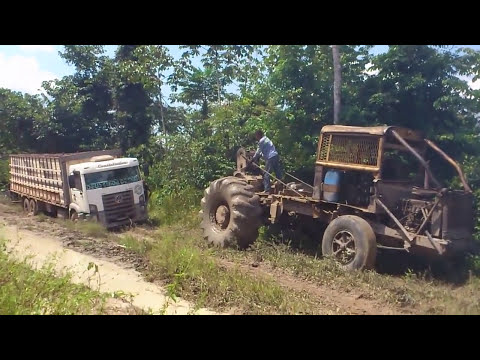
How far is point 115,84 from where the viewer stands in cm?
1930

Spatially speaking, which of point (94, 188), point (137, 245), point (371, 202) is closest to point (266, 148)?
point (371, 202)

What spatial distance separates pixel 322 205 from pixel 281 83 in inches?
143

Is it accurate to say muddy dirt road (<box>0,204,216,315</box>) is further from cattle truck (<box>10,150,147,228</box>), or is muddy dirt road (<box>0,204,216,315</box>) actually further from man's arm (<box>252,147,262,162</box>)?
man's arm (<box>252,147,262,162</box>)

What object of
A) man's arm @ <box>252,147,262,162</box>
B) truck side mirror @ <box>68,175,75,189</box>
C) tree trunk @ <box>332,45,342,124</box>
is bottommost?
truck side mirror @ <box>68,175,75,189</box>

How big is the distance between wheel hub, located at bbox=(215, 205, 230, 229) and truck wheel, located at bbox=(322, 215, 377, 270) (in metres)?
2.41

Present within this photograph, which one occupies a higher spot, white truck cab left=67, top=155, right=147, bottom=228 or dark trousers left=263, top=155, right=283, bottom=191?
dark trousers left=263, top=155, right=283, bottom=191

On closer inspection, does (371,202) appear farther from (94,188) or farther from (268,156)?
(94,188)

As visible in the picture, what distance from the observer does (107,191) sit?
11.9 metres

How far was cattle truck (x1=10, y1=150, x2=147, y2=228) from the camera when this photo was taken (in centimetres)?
1178

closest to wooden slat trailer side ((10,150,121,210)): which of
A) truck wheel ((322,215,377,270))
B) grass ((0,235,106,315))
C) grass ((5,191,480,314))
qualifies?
grass ((5,191,480,314))

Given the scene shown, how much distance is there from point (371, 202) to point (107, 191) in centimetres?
736

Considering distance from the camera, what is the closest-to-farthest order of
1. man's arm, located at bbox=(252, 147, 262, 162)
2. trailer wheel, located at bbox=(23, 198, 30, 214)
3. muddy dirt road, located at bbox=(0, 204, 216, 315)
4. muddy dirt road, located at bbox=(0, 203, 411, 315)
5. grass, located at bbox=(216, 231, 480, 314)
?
grass, located at bbox=(216, 231, 480, 314) < muddy dirt road, located at bbox=(0, 203, 411, 315) < muddy dirt road, located at bbox=(0, 204, 216, 315) < man's arm, located at bbox=(252, 147, 262, 162) < trailer wheel, located at bbox=(23, 198, 30, 214)
